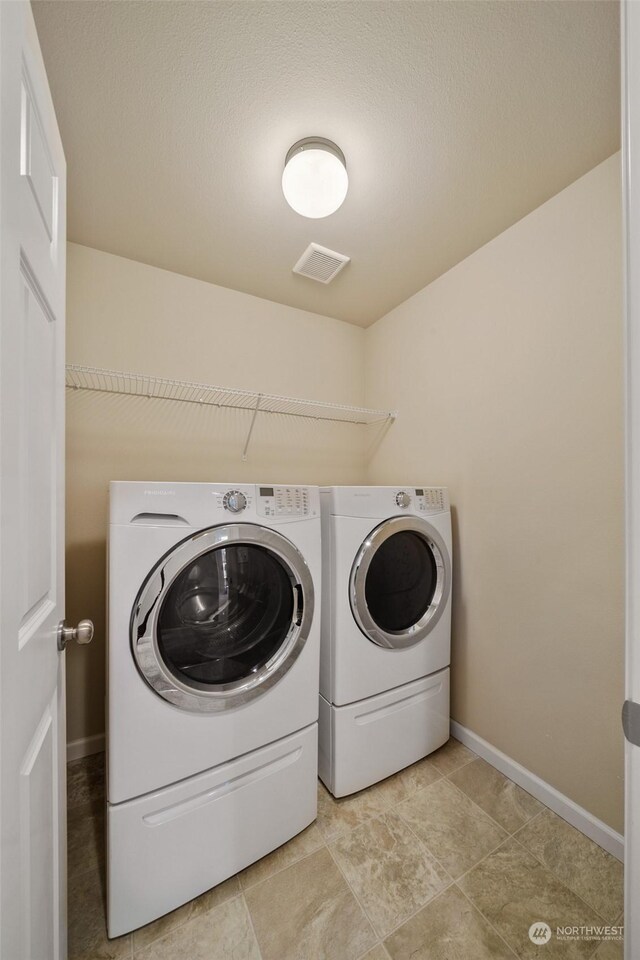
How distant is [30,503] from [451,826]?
1.76 m

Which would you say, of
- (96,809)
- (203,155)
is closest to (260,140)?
(203,155)

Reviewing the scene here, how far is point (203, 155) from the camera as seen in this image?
1330mm

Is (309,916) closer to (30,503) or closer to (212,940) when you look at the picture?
(212,940)

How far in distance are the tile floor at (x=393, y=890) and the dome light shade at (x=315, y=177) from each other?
2209 mm

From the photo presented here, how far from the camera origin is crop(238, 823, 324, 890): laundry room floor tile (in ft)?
3.99

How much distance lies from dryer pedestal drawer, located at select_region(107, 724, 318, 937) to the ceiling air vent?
81.1 inches

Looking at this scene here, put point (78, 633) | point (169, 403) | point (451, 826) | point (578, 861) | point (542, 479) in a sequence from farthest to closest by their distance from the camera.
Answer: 1. point (169, 403)
2. point (542, 479)
3. point (451, 826)
4. point (578, 861)
5. point (78, 633)

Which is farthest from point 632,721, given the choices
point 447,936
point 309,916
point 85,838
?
point 85,838

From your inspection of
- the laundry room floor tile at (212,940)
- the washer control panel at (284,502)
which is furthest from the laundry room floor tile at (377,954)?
the washer control panel at (284,502)

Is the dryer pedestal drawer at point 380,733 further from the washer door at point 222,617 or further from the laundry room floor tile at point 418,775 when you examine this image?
the washer door at point 222,617

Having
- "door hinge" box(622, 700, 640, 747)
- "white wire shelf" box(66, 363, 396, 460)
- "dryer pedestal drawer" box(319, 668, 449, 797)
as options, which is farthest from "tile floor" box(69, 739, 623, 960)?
"white wire shelf" box(66, 363, 396, 460)

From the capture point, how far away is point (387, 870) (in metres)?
1.24

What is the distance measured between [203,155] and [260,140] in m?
0.22

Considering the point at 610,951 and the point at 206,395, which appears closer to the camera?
the point at 610,951
